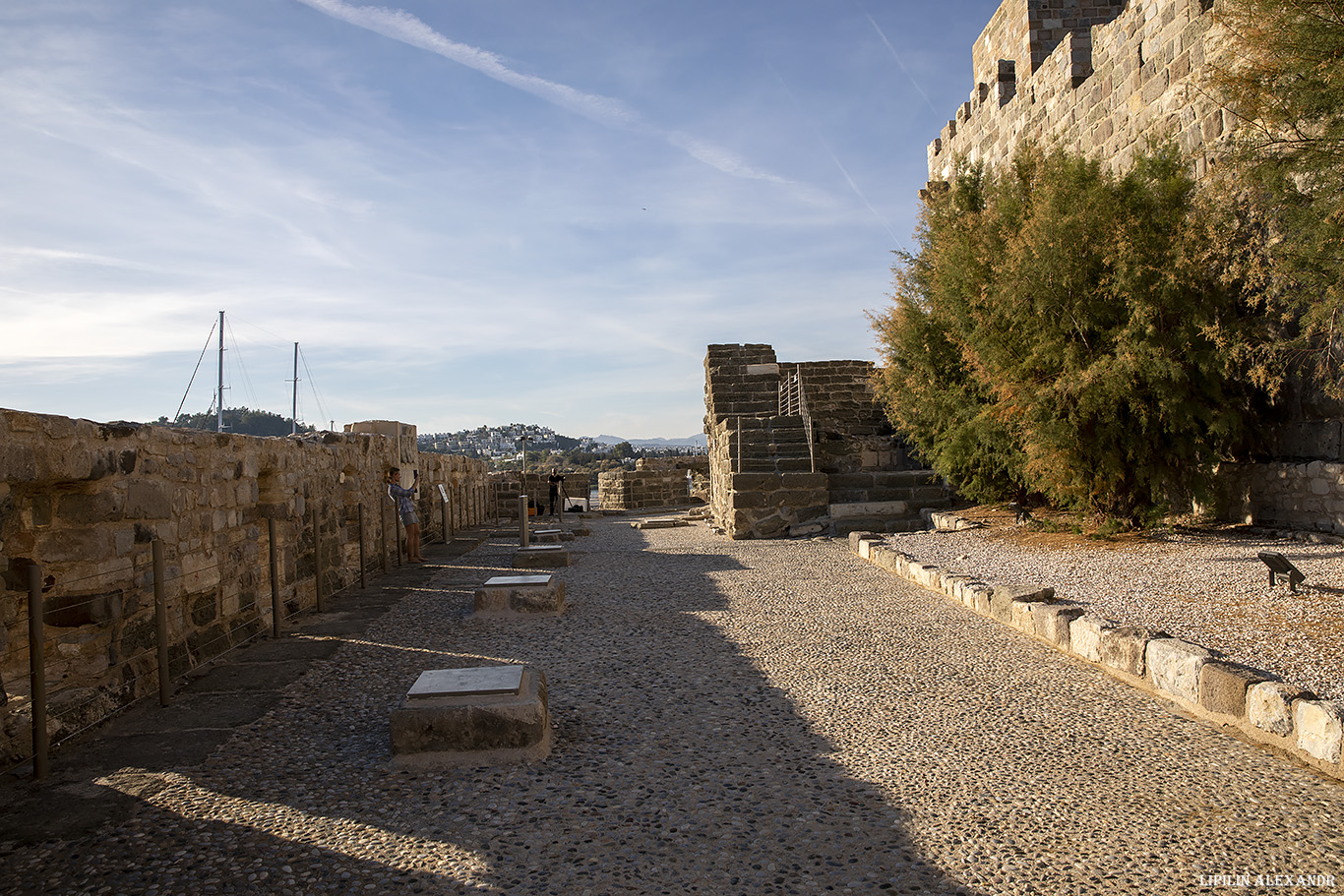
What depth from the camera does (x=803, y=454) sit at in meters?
14.8

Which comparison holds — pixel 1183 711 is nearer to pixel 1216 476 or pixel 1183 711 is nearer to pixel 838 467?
pixel 1216 476

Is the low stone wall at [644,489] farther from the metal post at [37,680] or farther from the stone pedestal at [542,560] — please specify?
the metal post at [37,680]

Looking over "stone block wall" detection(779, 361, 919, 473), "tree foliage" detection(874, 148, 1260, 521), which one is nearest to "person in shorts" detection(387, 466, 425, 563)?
"tree foliage" detection(874, 148, 1260, 521)

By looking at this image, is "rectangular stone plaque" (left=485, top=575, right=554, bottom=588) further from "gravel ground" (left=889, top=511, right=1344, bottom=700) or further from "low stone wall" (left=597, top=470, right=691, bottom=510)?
"low stone wall" (left=597, top=470, right=691, bottom=510)

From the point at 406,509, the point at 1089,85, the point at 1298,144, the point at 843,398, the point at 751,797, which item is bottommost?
the point at 751,797

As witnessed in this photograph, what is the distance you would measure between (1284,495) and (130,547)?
399 inches

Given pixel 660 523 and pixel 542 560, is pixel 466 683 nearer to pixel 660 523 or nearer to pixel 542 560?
pixel 542 560

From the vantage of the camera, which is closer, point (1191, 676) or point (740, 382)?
point (1191, 676)

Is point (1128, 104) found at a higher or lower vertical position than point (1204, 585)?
higher

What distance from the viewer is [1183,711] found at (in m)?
4.28

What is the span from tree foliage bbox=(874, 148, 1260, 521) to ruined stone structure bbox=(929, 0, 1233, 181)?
1.25m

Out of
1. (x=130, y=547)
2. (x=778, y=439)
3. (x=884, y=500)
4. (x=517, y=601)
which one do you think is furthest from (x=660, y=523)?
(x=130, y=547)

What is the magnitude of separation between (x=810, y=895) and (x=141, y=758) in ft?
9.63

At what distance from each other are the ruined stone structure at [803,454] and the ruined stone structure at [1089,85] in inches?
203
